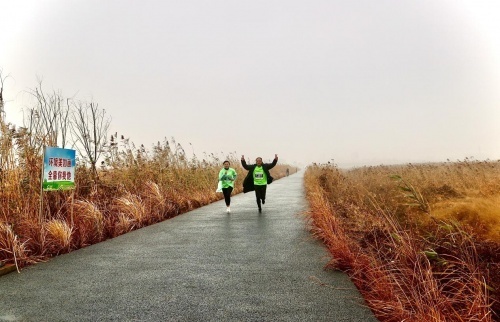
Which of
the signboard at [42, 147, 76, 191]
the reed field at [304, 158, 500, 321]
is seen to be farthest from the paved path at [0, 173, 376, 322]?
the signboard at [42, 147, 76, 191]

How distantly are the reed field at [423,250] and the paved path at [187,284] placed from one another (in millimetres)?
326

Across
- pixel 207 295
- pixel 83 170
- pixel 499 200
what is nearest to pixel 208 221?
pixel 83 170

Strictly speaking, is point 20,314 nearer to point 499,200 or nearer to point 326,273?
point 326,273

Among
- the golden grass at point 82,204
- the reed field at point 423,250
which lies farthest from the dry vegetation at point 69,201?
the reed field at point 423,250

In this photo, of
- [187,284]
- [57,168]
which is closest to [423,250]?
[187,284]

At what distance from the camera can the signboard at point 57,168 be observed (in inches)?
257

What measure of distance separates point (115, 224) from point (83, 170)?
200 cm

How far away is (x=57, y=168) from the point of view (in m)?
6.80

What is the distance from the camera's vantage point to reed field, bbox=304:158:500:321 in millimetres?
3195

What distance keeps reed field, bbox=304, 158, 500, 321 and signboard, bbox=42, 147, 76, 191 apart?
5.04 metres

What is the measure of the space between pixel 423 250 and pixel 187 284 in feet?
9.86

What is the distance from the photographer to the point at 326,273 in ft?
15.9

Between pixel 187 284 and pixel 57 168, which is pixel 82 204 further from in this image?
pixel 187 284

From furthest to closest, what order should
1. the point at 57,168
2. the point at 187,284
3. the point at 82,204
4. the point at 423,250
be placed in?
the point at 82,204 → the point at 57,168 → the point at 423,250 → the point at 187,284
